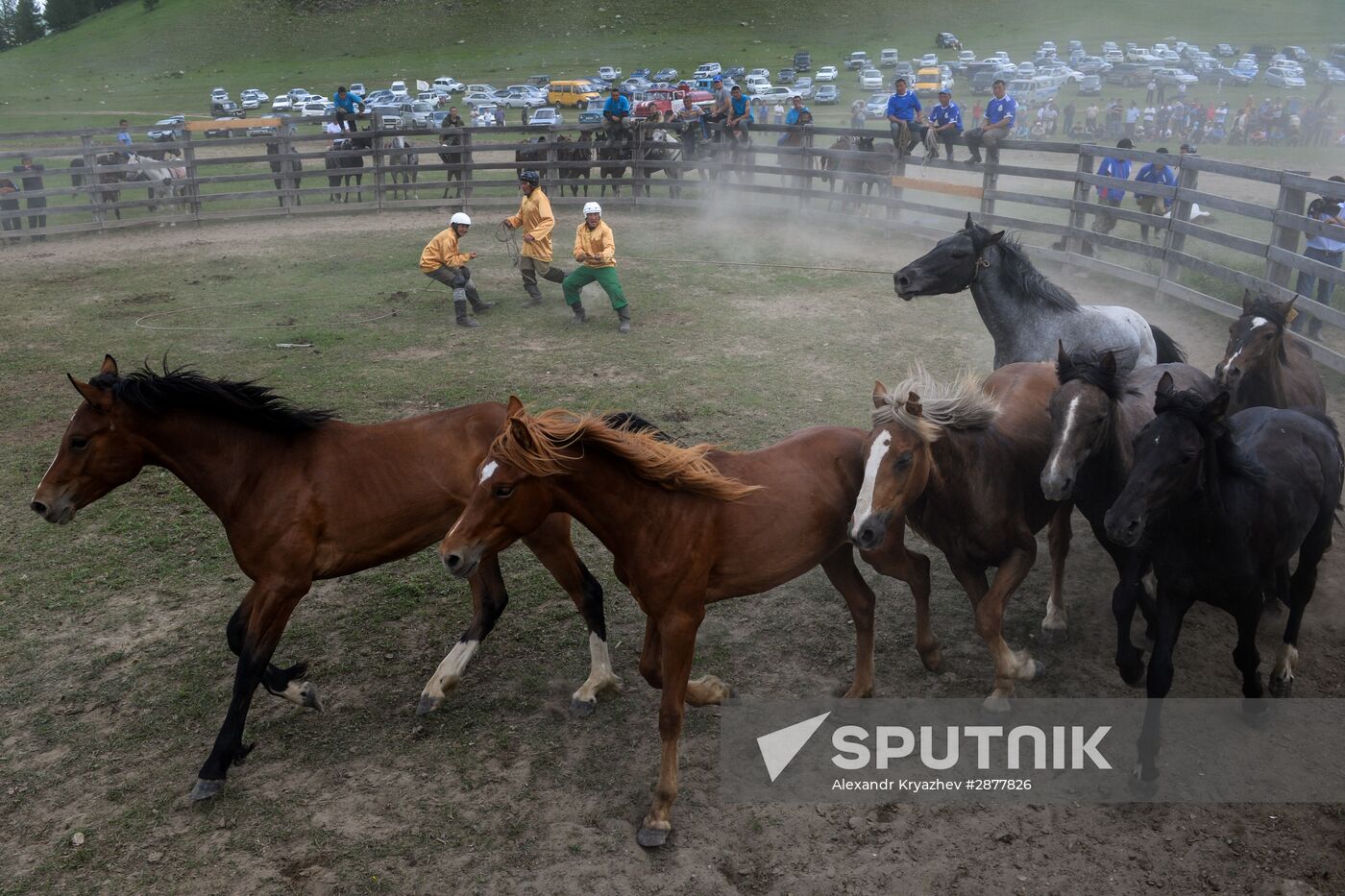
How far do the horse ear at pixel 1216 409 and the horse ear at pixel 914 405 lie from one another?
1127 millimetres

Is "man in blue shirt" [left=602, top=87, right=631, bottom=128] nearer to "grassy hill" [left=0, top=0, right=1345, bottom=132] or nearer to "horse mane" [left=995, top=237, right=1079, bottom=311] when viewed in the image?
"horse mane" [left=995, top=237, right=1079, bottom=311]

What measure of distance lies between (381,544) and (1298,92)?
48377 millimetres

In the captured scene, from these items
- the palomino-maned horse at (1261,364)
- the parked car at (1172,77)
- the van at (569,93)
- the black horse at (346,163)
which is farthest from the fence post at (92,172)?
the parked car at (1172,77)

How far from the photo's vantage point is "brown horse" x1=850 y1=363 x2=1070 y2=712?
4094 mm

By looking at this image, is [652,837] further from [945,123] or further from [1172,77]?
[1172,77]

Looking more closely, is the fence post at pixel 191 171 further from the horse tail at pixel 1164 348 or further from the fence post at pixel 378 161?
the horse tail at pixel 1164 348

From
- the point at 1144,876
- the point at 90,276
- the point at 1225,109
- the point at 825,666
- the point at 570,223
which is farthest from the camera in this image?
the point at 1225,109

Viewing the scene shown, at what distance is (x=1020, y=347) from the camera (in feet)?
22.8

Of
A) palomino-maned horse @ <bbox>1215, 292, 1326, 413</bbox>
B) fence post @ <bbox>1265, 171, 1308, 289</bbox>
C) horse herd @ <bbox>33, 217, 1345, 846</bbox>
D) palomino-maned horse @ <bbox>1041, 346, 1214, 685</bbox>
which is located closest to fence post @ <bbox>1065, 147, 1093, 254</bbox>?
fence post @ <bbox>1265, 171, 1308, 289</bbox>

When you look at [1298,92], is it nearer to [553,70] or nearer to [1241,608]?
[553,70]

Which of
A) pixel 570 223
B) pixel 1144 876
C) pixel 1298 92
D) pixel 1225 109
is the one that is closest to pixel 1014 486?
pixel 1144 876

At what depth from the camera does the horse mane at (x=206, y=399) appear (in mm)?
4328

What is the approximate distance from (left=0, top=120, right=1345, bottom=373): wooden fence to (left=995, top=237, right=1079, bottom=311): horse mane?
4158mm

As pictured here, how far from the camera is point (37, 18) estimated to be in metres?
76.2
